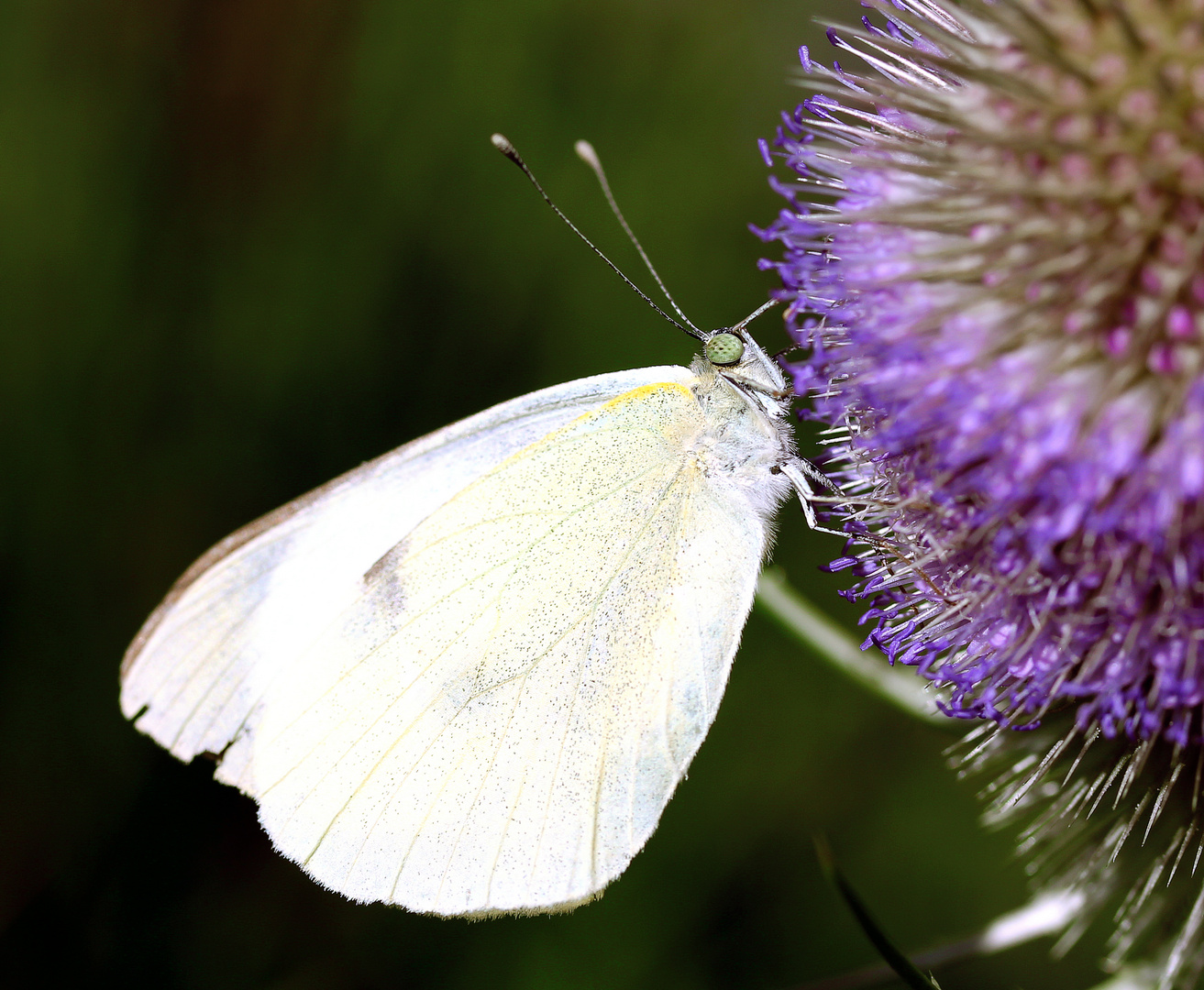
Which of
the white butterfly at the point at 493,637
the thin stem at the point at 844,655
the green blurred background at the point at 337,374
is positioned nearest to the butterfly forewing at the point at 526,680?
the white butterfly at the point at 493,637

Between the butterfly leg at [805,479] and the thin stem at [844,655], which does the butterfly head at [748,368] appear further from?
the thin stem at [844,655]

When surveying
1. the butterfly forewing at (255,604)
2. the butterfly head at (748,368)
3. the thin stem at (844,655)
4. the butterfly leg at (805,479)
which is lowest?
the thin stem at (844,655)

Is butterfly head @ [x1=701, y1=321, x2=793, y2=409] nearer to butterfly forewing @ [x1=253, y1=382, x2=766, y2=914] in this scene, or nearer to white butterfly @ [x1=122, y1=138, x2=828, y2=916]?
white butterfly @ [x1=122, y1=138, x2=828, y2=916]

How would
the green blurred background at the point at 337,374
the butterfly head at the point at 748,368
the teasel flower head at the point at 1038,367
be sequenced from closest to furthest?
the teasel flower head at the point at 1038,367 → the butterfly head at the point at 748,368 → the green blurred background at the point at 337,374

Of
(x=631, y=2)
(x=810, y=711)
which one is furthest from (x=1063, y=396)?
(x=631, y=2)

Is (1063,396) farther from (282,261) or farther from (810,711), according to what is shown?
(282,261)

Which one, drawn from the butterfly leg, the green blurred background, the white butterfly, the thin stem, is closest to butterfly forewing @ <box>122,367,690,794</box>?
the white butterfly

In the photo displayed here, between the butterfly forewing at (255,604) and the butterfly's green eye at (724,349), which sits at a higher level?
the butterfly forewing at (255,604)
